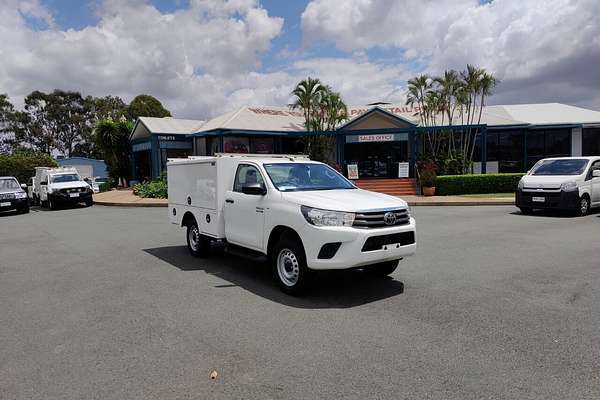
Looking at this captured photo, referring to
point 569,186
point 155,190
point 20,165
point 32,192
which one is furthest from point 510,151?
point 20,165

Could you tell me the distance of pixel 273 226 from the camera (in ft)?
21.0

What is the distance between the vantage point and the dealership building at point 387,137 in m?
27.1

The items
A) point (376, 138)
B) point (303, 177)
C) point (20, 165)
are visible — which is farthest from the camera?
point (20, 165)

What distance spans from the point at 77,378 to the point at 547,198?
13655mm

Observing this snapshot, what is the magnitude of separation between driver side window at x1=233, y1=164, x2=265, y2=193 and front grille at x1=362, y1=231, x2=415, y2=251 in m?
2.02

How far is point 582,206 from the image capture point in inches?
557

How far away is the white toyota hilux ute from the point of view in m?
5.73

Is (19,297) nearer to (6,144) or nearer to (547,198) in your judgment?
(547,198)

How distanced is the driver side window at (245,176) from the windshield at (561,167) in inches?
445

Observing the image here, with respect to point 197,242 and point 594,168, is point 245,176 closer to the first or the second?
point 197,242

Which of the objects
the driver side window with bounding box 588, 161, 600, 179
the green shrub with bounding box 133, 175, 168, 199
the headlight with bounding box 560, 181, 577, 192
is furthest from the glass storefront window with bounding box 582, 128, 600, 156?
the green shrub with bounding box 133, 175, 168, 199

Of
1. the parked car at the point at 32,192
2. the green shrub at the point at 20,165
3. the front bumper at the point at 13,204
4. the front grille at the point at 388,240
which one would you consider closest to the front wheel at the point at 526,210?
the front grille at the point at 388,240

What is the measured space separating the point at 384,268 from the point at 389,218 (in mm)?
1287

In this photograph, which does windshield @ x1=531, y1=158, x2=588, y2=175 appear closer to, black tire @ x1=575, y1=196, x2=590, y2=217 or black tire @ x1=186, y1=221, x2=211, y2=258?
black tire @ x1=575, y1=196, x2=590, y2=217
